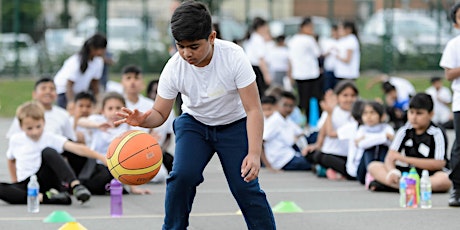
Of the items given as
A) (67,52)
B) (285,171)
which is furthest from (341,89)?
(67,52)

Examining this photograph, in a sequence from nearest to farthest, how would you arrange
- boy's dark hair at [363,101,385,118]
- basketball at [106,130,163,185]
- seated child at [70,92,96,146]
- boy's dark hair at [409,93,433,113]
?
basketball at [106,130,163,185], boy's dark hair at [409,93,433,113], boy's dark hair at [363,101,385,118], seated child at [70,92,96,146]

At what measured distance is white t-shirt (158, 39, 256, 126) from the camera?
671cm

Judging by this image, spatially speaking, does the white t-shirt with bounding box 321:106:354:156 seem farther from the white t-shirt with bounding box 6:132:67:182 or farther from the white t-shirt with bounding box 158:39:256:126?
the white t-shirt with bounding box 158:39:256:126

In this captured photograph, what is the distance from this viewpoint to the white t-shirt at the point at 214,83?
671 centimetres

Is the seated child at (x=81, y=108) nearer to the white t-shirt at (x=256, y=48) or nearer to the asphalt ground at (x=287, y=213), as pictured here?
the asphalt ground at (x=287, y=213)

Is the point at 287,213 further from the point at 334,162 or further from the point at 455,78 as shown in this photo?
the point at 334,162

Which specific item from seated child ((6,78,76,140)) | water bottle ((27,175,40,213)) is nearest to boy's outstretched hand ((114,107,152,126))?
water bottle ((27,175,40,213))

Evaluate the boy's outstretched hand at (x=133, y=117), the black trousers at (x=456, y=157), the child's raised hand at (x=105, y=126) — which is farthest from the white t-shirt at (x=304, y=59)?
the boy's outstretched hand at (x=133, y=117)

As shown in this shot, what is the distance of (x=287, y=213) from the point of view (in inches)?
370

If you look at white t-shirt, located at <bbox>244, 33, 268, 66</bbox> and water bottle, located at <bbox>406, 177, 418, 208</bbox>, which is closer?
water bottle, located at <bbox>406, 177, 418, 208</bbox>

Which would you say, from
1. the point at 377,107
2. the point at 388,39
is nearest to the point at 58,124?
the point at 377,107

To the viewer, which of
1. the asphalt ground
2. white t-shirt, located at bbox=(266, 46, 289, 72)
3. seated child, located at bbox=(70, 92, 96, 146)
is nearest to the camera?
the asphalt ground

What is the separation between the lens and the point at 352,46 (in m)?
18.0

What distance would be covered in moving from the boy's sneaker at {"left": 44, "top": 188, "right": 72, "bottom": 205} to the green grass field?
13168 mm
